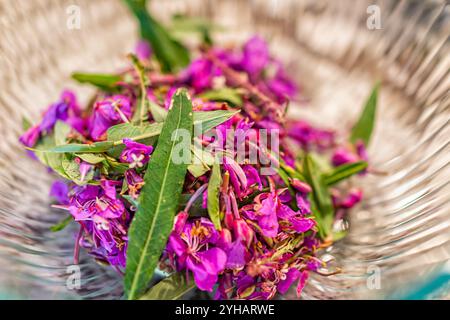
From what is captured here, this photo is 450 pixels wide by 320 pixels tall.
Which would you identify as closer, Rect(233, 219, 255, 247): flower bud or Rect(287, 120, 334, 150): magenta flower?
Rect(233, 219, 255, 247): flower bud

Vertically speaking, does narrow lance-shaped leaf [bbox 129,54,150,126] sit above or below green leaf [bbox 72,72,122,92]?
Answer: below

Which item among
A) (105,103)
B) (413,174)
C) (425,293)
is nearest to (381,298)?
(425,293)

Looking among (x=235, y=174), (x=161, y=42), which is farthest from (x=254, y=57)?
(x=235, y=174)

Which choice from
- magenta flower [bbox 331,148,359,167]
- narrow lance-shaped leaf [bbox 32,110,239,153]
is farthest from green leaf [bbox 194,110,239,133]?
magenta flower [bbox 331,148,359,167]

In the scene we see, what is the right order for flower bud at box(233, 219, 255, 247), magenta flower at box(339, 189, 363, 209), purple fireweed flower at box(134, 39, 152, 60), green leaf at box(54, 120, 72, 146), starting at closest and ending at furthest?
flower bud at box(233, 219, 255, 247), green leaf at box(54, 120, 72, 146), magenta flower at box(339, 189, 363, 209), purple fireweed flower at box(134, 39, 152, 60)

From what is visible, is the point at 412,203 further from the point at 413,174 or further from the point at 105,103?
the point at 105,103

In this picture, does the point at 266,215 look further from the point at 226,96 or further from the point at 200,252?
the point at 226,96

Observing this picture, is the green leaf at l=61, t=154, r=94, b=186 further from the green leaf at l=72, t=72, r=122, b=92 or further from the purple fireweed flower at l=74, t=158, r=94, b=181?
the green leaf at l=72, t=72, r=122, b=92
